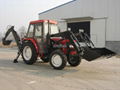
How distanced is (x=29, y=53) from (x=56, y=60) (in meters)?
1.98

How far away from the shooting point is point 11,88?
551 centimetres

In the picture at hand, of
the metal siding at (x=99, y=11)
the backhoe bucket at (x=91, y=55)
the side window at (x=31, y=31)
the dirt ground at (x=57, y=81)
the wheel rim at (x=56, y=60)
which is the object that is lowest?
the dirt ground at (x=57, y=81)

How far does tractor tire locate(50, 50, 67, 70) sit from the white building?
11009 millimetres

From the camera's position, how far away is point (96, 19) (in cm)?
1902

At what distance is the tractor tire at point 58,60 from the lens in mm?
7950

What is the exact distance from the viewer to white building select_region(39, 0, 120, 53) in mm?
17938

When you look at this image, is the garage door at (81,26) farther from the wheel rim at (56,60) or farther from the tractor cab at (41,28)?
the wheel rim at (56,60)

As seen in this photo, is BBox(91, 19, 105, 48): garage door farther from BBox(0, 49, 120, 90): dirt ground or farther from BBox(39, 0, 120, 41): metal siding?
BBox(0, 49, 120, 90): dirt ground

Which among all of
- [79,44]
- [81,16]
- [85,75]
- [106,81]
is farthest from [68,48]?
[81,16]

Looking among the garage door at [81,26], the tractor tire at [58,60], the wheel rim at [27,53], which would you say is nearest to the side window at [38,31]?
the wheel rim at [27,53]

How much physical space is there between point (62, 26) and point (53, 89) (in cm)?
1627

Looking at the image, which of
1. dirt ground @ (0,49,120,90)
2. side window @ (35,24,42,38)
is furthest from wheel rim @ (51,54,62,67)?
side window @ (35,24,42,38)

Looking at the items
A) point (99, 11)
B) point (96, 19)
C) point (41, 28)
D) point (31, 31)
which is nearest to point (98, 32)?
point (96, 19)

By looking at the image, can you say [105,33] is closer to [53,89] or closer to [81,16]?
[81,16]
